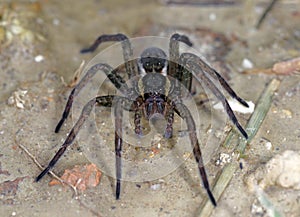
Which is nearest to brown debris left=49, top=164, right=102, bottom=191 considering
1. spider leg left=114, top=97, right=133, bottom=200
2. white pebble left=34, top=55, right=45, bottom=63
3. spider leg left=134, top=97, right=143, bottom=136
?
spider leg left=114, top=97, right=133, bottom=200

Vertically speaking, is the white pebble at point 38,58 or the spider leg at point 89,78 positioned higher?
the spider leg at point 89,78

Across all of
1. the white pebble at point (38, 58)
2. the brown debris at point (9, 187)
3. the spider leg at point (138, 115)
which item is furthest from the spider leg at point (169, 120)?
the white pebble at point (38, 58)

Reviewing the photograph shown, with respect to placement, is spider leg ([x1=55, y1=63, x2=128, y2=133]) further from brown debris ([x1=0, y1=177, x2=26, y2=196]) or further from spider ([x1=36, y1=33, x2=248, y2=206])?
brown debris ([x1=0, y1=177, x2=26, y2=196])

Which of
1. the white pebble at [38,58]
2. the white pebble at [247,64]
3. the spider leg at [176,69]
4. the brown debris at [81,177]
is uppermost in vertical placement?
the spider leg at [176,69]

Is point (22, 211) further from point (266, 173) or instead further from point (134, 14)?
point (134, 14)

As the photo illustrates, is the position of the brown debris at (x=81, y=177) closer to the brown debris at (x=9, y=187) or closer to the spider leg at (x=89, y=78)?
the brown debris at (x=9, y=187)

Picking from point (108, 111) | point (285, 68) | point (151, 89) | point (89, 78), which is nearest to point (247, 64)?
point (285, 68)

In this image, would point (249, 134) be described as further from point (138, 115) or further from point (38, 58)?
point (38, 58)
